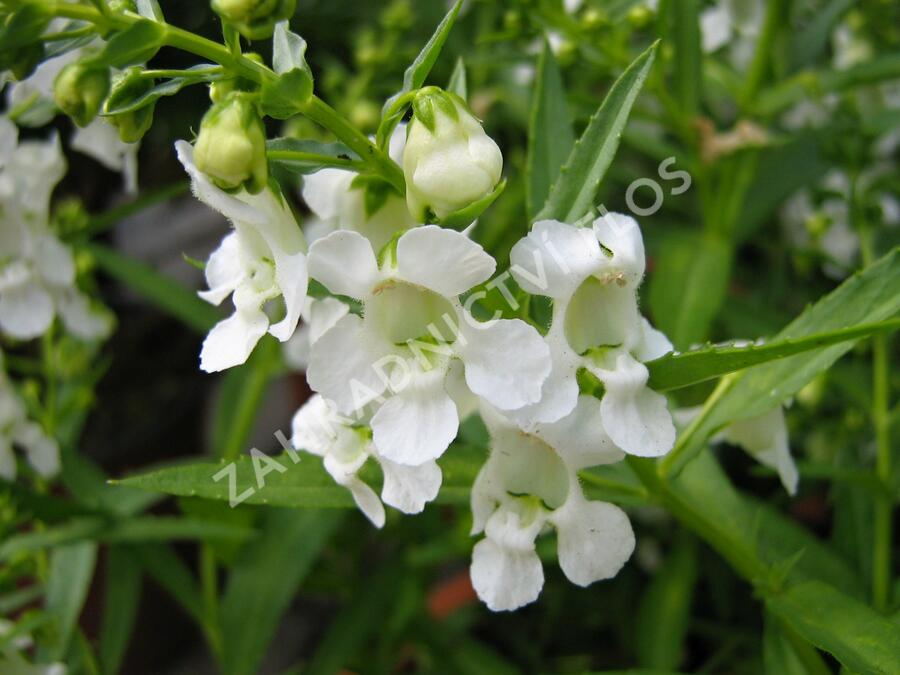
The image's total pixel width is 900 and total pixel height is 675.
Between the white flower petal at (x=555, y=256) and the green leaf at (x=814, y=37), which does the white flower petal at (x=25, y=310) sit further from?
the green leaf at (x=814, y=37)

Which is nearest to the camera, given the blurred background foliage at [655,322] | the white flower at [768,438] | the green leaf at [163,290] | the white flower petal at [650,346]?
the white flower petal at [650,346]

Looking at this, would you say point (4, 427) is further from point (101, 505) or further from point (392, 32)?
point (392, 32)

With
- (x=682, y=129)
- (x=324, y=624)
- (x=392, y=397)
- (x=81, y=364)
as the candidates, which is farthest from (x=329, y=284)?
(x=324, y=624)

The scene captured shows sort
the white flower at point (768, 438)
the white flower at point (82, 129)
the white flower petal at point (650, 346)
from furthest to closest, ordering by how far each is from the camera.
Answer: the white flower at point (82, 129) < the white flower at point (768, 438) < the white flower petal at point (650, 346)

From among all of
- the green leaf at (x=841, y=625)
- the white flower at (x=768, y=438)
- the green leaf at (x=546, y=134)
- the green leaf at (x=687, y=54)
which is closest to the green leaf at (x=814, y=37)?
the green leaf at (x=687, y=54)

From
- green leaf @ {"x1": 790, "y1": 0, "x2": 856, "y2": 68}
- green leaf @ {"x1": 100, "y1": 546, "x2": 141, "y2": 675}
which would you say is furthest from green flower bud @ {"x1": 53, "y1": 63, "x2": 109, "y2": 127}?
green leaf @ {"x1": 790, "y1": 0, "x2": 856, "y2": 68}

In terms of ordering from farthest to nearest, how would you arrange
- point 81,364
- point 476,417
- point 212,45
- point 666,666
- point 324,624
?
point 324,624, point 81,364, point 666,666, point 476,417, point 212,45

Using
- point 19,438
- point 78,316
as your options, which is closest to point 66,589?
point 19,438

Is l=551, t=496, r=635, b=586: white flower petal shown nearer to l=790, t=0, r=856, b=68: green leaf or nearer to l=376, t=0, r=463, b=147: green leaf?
l=376, t=0, r=463, b=147: green leaf
